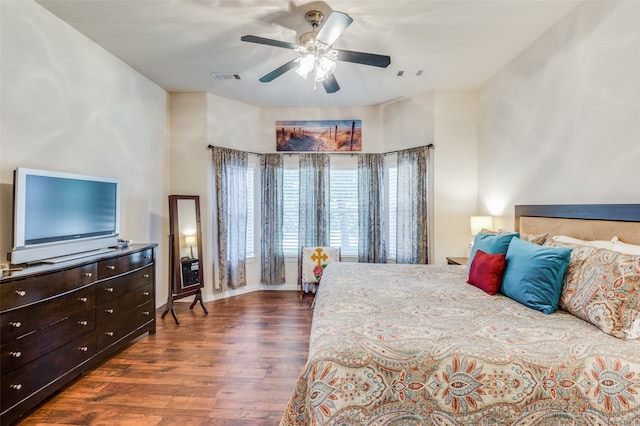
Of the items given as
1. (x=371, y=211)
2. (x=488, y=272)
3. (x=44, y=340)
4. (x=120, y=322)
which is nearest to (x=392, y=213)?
(x=371, y=211)

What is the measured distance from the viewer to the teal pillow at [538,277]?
171cm

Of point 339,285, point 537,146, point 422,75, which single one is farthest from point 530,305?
point 422,75

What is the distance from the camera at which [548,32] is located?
103 inches

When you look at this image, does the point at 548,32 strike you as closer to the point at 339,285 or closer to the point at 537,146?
the point at 537,146

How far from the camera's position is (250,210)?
4617mm

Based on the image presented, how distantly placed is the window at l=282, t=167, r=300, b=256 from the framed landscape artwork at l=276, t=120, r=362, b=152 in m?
0.46

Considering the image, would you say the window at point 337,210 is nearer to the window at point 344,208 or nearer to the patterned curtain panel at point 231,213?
the window at point 344,208

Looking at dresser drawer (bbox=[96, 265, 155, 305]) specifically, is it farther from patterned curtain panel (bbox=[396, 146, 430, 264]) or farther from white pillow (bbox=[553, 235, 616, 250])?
white pillow (bbox=[553, 235, 616, 250])

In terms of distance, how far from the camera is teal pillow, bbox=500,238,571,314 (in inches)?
67.3

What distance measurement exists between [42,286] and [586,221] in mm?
4005

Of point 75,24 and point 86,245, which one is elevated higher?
point 75,24

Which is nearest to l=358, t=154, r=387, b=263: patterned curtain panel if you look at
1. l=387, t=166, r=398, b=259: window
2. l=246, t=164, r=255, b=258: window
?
l=387, t=166, r=398, b=259: window

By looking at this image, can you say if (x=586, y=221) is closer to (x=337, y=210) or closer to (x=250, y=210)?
(x=337, y=210)

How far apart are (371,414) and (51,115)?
129 inches
